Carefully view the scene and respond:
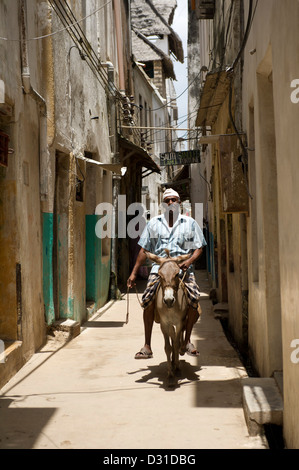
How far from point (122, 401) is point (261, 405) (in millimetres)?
1649

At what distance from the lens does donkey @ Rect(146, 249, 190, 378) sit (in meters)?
6.37

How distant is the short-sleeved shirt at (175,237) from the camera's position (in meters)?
7.22

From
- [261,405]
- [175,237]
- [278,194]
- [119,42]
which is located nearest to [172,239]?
[175,237]

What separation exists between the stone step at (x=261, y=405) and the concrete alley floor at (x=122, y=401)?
0.40 ft

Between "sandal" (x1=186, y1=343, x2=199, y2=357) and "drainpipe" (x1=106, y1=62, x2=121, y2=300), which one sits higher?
"drainpipe" (x1=106, y1=62, x2=121, y2=300)

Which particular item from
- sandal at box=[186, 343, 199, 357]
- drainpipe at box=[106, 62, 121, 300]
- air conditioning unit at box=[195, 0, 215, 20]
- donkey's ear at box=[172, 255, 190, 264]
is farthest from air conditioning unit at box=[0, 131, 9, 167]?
drainpipe at box=[106, 62, 121, 300]

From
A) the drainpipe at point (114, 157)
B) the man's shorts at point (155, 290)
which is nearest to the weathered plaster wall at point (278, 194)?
the man's shorts at point (155, 290)

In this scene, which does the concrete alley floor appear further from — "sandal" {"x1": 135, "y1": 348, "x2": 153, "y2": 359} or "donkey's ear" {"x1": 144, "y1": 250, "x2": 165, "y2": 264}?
"donkey's ear" {"x1": 144, "y1": 250, "x2": 165, "y2": 264}

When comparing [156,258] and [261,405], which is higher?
[156,258]

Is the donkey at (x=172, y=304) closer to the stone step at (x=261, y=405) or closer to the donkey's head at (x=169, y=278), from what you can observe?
the donkey's head at (x=169, y=278)

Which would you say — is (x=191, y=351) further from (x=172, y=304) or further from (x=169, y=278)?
(x=169, y=278)

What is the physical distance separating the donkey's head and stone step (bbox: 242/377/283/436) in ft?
3.66

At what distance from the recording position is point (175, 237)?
7242 mm

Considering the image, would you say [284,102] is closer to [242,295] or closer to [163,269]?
[163,269]
